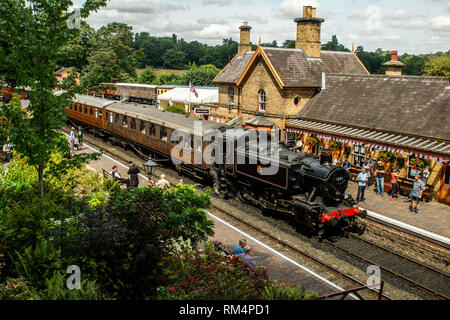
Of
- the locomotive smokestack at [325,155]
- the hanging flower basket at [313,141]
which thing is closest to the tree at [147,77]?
the hanging flower basket at [313,141]

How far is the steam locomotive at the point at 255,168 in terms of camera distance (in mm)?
12312

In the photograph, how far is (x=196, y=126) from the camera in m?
17.9

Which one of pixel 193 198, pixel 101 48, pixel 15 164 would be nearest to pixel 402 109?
pixel 193 198

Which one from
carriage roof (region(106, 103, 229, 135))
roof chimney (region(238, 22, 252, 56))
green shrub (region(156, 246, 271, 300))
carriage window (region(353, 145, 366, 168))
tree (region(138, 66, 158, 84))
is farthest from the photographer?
tree (region(138, 66, 158, 84))

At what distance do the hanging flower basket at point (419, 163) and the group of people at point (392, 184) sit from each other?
0.40 metres

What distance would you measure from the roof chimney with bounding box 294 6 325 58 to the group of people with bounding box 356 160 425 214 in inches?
436

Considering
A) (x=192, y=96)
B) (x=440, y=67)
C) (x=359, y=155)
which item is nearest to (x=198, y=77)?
(x=192, y=96)

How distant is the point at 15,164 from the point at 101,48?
45.1 metres

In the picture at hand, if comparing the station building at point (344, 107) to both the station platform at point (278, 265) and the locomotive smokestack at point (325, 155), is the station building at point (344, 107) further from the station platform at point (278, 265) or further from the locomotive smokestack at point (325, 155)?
the station platform at point (278, 265)

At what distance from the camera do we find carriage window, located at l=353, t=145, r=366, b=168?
1870cm

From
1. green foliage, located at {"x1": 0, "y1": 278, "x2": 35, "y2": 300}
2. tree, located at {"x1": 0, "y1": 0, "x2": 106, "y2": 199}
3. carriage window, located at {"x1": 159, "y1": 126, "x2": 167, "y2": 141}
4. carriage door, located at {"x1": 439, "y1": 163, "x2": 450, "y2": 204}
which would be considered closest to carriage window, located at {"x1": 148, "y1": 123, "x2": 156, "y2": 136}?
carriage window, located at {"x1": 159, "y1": 126, "x2": 167, "y2": 141}

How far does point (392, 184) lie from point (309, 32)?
13561mm

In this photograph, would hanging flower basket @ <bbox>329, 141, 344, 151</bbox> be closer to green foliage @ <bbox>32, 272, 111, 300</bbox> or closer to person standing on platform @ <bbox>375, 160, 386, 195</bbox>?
person standing on platform @ <bbox>375, 160, 386, 195</bbox>
